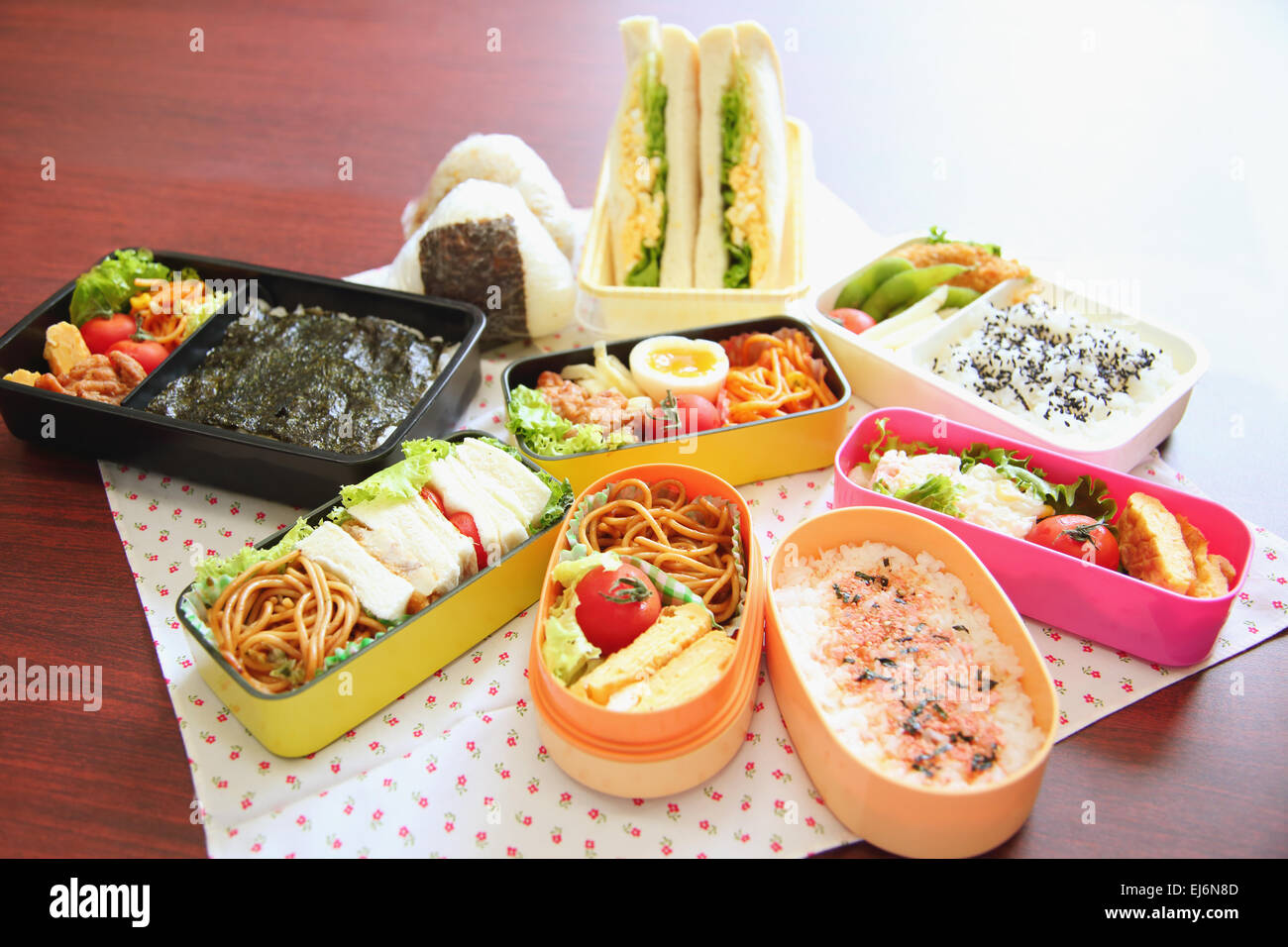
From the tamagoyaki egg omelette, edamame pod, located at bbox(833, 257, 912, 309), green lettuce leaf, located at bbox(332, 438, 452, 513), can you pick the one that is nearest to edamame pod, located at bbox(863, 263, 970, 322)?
edamame pod, located at bbox(833, 257, 912, 309)

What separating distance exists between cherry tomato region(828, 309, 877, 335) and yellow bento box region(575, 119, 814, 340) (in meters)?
0.19

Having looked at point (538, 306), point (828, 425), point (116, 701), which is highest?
point (538, 306)

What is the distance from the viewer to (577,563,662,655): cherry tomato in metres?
2.50

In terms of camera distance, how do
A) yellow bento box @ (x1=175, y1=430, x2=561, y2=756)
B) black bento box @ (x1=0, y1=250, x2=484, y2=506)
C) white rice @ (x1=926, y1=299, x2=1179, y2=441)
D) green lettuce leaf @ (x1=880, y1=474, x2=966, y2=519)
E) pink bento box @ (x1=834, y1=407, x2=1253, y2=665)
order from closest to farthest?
yellow bento box @ (x1=175, y1=430, x2=561, y2=756)
pink bento box @ (x1=834, y1=407, x2=1253, y2=665)
green lettuce leaf @ (x1=880, y1=474, x2=966, y2=519)
black bento box @ (x1=0, y1=250, x2=484, y2=506)
white rice @ (x1=926, y1=299, x2=1179, y2=441)

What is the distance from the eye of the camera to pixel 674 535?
9.46ft

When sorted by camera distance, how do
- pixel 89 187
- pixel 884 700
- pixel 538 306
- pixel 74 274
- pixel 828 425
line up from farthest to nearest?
pixel 89 187 < pixel 74 274 < pixel 538 306 < pixel 828 425 < pixel 884 700

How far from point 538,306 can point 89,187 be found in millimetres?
2703

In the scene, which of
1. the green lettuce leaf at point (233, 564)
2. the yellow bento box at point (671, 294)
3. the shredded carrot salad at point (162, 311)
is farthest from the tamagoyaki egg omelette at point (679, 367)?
the shredded carrot salad at point (162, 311)

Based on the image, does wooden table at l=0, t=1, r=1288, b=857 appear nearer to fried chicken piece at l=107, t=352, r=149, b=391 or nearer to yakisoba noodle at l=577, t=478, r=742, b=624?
fried chicken piece at l=107, t=352, r=149, b=391

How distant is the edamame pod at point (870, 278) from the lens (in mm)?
3877

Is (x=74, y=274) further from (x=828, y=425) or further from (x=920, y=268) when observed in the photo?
(x=920, y=268)

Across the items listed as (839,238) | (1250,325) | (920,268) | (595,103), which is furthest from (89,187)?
(1250,325)

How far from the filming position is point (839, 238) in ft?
14.9

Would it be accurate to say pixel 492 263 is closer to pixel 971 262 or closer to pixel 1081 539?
pixel 971 262
